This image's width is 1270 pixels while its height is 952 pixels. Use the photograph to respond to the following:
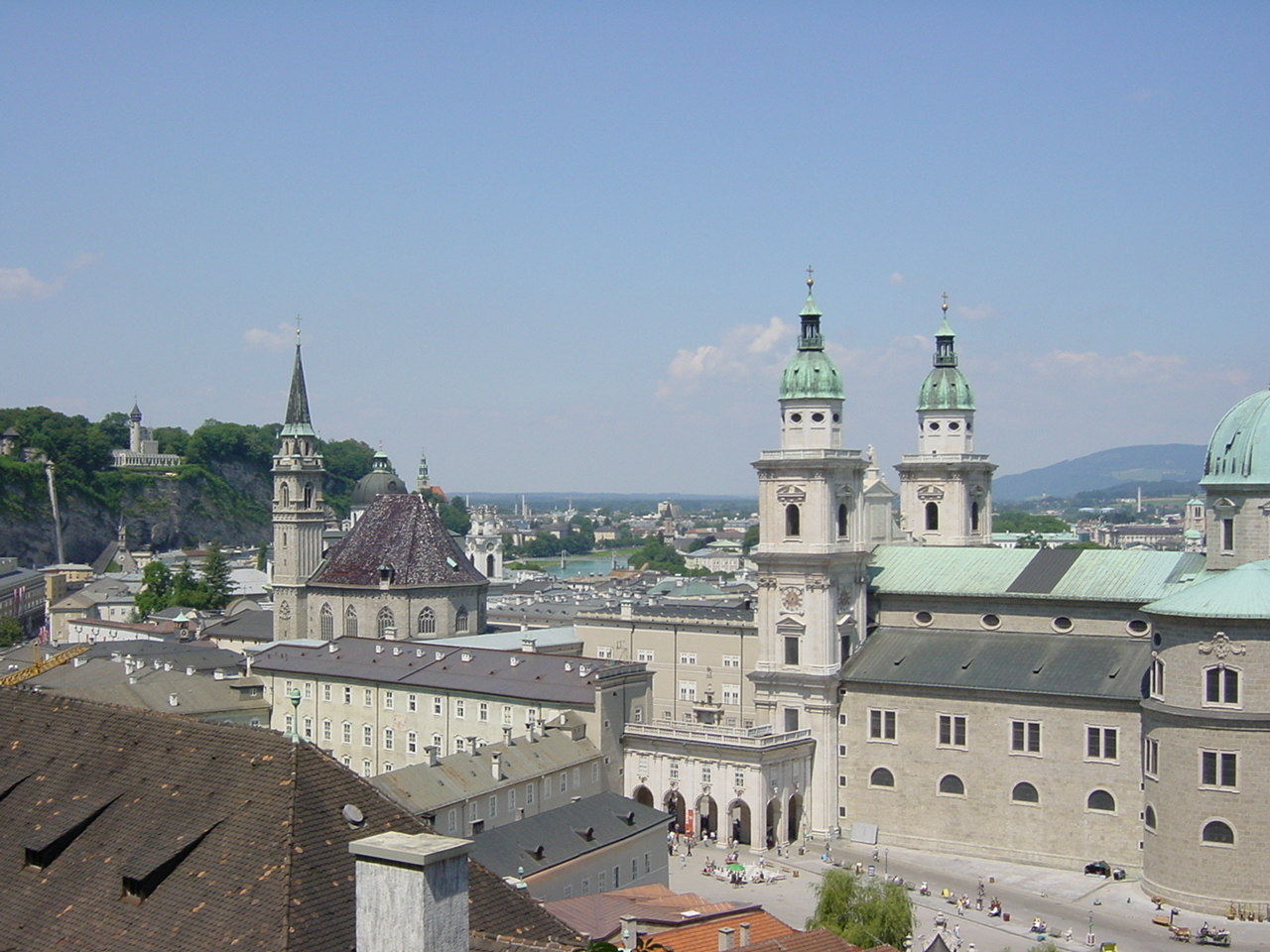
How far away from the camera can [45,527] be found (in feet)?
640

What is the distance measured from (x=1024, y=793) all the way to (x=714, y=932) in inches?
1346

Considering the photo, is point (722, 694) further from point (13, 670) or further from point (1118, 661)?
point (13, 670)

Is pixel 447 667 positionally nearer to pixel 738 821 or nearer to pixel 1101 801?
pixel 738 821

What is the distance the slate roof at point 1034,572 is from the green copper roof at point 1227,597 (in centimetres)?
529

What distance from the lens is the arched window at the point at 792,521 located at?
72.2 metres

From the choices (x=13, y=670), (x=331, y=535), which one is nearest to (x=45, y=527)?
(x=331, y=535)

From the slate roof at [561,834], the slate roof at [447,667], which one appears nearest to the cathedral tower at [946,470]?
the slate roof at [447,667]

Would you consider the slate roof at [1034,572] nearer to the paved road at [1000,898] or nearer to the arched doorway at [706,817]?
the paved road at [1000,898]

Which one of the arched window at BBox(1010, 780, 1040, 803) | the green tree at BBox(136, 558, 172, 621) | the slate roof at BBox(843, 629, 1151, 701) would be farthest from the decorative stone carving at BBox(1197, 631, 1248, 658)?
the green tree at BBox(136, 558, 172, 621)

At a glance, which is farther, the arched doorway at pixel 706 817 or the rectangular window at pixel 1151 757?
the arched doorway at pixel 706 817

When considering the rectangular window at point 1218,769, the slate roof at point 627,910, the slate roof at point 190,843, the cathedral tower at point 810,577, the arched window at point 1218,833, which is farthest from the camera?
the cathedral tower at point 810,577

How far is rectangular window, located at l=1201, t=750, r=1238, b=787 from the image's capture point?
57.0 metres

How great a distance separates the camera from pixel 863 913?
45.2m

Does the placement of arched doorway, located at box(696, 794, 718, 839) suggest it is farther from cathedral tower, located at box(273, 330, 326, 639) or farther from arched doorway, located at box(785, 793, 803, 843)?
cathedral tower, located at box(273, 330, 326, 639)
